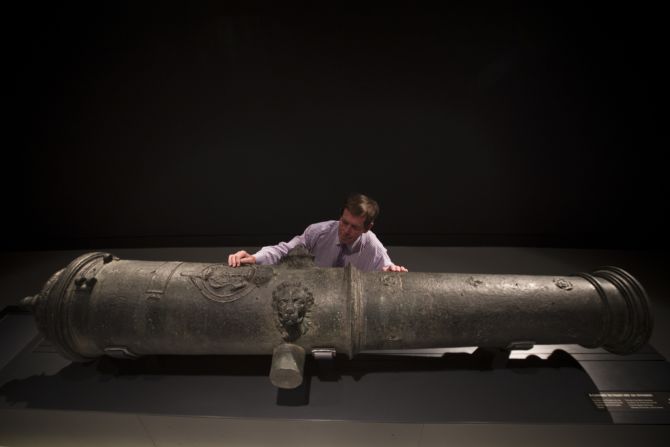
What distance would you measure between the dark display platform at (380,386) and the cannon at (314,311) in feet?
1.15

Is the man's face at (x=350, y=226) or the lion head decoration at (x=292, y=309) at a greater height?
the man's face at (x=350, y=226)

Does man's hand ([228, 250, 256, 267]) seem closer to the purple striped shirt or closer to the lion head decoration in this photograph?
the lion head decoration

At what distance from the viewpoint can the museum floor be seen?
2.15 metres

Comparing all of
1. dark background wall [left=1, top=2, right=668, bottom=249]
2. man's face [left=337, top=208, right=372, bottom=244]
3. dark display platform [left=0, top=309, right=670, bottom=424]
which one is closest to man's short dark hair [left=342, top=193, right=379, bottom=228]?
man's face [left=337, top=208, right=372, bottom=244]

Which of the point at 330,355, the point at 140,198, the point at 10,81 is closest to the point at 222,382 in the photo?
the point at 330,355

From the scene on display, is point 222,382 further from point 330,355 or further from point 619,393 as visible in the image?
point 619,393

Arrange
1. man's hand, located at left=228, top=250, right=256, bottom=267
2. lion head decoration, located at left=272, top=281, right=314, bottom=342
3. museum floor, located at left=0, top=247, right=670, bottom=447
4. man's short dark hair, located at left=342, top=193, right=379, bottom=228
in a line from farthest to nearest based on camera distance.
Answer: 1. man's short dark hair, located at left=342, top=193, right=379, bottom=228
2. man's hand, located at left=228, top=250, right=256, bottom=267
3. museum floor, located at left=0, top=247, right=670, bottom=447
4. lion head decoration, located at left=272, top=281, right=314, bottom=342

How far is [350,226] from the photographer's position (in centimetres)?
266

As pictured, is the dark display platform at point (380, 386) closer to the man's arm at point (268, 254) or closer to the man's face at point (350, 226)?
the man's arm at point (268, 254)

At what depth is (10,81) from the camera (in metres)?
3.34

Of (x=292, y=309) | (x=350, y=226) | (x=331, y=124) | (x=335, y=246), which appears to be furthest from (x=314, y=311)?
(x=331, y=124)

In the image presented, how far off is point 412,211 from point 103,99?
147 inches

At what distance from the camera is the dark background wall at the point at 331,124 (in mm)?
3184

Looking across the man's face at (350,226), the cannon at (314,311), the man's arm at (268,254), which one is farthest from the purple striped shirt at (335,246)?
the cannon at (314,311)
